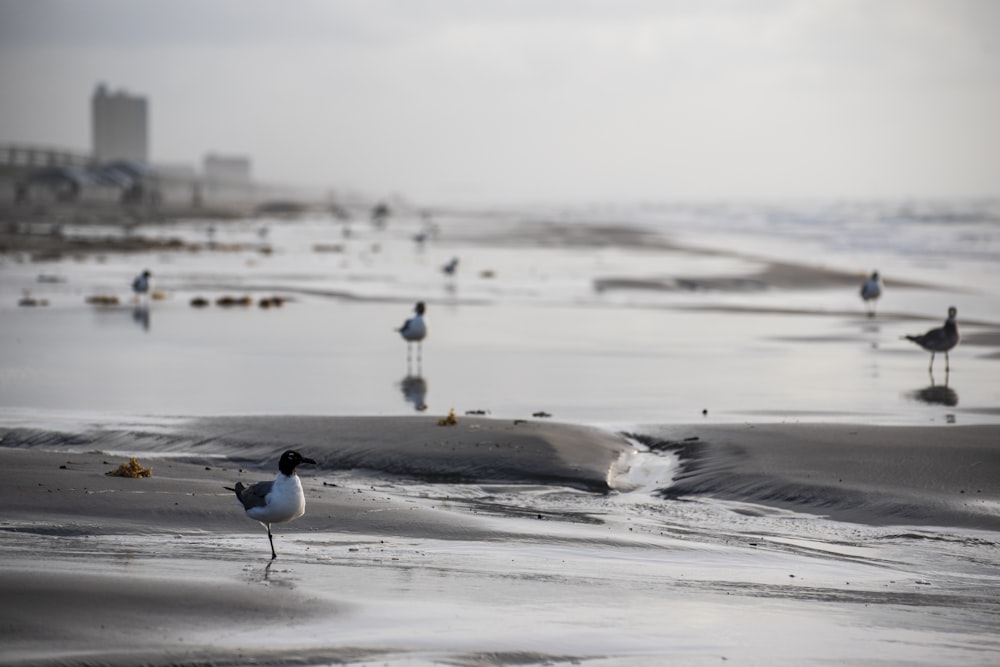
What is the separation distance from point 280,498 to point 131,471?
239cm

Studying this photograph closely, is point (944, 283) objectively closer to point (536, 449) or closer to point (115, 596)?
point (536, 449)

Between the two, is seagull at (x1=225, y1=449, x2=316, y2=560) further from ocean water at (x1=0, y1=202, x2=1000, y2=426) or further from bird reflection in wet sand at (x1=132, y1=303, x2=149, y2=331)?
bird reflection in wet sand at (x1=132, y1=303, x2=149, y2=331)

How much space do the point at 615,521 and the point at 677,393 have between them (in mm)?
6015

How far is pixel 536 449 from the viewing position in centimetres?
1113

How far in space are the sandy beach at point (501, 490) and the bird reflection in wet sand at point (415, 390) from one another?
0.08m

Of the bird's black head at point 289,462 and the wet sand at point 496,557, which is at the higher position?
the bird's black head at point 289,462

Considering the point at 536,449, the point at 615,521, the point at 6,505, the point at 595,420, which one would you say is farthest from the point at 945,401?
the point at 6,505

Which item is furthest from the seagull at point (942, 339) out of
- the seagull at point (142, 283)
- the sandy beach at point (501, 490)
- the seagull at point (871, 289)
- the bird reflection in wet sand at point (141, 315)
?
the seagull at point (142, 283)

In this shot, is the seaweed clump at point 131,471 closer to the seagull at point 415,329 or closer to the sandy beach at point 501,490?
the sandy beach at point 501,490

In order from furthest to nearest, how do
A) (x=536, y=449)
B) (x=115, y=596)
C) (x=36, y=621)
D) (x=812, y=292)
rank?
1. (x=812, y=292)
2. (x=536, y=449)
3. (x=115, y=596)
4. (x=36, y=621)

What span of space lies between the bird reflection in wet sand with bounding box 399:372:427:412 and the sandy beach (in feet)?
0.26

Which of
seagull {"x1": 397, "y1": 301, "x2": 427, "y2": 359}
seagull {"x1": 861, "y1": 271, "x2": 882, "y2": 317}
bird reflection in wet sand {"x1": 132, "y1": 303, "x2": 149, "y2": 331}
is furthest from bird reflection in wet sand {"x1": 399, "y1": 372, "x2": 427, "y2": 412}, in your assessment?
seagull {"x1": 861, "y1": 271, "x2": 882, "y2": 317}

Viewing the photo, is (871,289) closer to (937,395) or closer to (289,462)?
(937,395)

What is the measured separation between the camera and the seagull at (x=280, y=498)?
789cm
